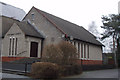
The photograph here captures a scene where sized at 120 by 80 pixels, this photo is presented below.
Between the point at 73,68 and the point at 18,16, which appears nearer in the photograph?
the point at 73,68

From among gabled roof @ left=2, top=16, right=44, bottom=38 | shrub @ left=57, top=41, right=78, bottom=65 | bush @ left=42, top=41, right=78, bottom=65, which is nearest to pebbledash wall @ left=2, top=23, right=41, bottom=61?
gabled roof @ left=2, top=16, right=44, bottom=38

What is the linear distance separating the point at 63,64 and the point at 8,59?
12.9 meters

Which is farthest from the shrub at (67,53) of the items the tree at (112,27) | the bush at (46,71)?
the tree at (112,27)

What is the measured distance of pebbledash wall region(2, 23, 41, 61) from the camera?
2348cm

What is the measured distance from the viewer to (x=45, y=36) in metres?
26.7

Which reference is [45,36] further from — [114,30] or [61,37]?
[114,30]

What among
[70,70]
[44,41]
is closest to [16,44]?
[44,41]

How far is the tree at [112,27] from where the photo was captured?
31406 mm

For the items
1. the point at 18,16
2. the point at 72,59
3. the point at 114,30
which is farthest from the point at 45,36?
the point at 18,16

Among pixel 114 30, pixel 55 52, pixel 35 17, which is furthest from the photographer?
pixel 114 30

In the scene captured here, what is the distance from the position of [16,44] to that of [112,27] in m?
19.4

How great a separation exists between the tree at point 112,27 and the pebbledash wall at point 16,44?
1542 cm

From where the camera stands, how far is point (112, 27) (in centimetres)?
3212

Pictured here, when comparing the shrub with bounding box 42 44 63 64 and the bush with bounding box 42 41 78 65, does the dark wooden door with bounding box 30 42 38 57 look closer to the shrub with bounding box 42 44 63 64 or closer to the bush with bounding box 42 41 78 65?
the bush with bounding box 42 41 78 65
